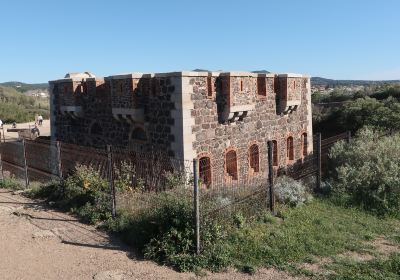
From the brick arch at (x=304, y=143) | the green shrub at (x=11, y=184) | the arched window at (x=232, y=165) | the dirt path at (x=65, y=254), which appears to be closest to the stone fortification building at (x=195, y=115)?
the arched window at (x=232, y=165)

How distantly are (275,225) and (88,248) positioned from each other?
4.05m

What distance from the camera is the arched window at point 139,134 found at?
44.1 feet

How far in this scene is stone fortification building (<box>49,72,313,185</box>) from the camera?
39.7 feet

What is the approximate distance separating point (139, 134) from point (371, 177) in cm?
722

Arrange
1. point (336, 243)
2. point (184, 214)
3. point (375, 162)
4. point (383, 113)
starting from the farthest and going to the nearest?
1. point (383, 113)
2. point (375, 162)
3. point (336, 243)
4. point (184, 214)

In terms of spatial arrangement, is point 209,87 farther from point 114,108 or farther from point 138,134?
point 114,108

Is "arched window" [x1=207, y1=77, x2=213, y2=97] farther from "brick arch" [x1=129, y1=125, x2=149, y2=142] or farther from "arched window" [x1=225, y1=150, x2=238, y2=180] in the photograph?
"brick arch" [x1=129, y1=125, x2=149, y2=142]

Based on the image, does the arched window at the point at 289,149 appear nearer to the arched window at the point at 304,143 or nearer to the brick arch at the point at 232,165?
the arched window at the point at 304,143

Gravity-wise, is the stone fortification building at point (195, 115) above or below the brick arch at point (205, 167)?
above

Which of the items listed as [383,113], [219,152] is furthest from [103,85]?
[383,113]

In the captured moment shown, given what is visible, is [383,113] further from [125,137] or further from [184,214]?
[184,214]

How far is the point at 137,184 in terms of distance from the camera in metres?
11.2

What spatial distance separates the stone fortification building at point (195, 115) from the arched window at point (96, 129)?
0.04 meters

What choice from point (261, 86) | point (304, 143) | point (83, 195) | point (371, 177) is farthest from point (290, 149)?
point (83, 195)
